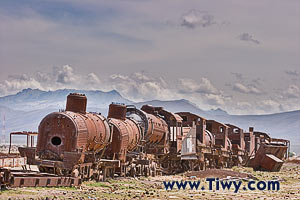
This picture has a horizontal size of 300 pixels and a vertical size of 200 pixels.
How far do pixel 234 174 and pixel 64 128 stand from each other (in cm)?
1712

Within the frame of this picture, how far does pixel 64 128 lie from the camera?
1067 inches

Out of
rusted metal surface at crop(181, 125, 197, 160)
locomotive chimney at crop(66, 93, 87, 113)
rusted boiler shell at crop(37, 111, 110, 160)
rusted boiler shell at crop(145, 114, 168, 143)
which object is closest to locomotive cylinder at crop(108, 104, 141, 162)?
rusted boiler shell at crop(145, 114, 168, 143)

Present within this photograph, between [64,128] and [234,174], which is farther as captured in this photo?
[234,174]

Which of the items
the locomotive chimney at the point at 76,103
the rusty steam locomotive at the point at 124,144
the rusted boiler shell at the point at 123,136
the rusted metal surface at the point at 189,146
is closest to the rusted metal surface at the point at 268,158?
the rusty steam locomotive at the point at 124,144

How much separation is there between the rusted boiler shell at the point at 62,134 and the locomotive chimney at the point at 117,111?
22.4 feet

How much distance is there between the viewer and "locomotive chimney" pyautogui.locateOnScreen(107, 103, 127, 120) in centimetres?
3525

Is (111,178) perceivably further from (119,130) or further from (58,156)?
(58,156)

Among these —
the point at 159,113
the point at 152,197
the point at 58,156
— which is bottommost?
the point at 152,197

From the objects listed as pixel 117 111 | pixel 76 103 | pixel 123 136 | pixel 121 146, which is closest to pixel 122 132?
pixel 123 136

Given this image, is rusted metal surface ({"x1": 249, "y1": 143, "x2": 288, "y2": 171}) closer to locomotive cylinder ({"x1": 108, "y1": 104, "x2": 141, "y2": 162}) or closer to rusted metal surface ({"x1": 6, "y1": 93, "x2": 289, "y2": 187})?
rusted metal surface ({"x1": 6, "y1": 93, "x2": 289, "y2": 187})

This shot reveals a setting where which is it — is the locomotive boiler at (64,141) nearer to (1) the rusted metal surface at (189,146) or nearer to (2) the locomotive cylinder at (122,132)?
(2) the locomotive cylinder at (122,132)

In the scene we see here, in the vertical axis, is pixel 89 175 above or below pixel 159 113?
below

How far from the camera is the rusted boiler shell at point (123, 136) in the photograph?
3266 cm

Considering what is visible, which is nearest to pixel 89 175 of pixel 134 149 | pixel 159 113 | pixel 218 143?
pixel 134 149
